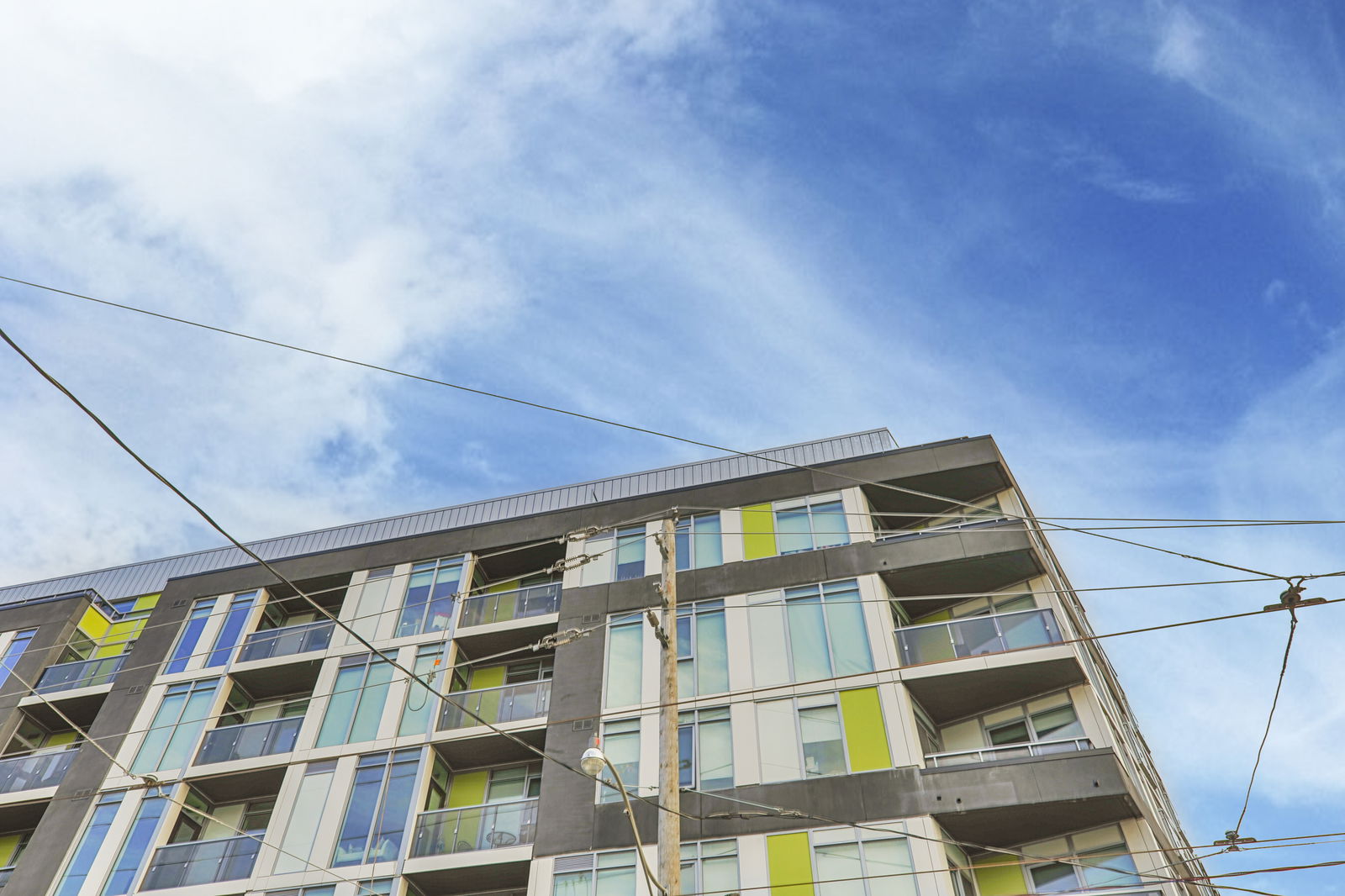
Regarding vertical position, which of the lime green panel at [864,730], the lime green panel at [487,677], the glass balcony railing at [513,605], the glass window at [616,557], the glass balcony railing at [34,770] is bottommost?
the lime green panel at [864,730]

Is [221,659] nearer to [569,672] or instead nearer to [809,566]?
[569,672]

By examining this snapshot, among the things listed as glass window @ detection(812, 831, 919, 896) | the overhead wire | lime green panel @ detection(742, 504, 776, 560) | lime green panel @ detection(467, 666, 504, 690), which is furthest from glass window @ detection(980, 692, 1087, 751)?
the overhead wire

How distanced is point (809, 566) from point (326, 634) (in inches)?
520

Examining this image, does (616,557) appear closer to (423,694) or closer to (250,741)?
(423,694)

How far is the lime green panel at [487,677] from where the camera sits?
83.8 ft

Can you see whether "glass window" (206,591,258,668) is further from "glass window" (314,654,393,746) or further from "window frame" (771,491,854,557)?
"window frame" (771,491,854,557)

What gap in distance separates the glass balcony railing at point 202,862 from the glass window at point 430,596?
608 centimetres

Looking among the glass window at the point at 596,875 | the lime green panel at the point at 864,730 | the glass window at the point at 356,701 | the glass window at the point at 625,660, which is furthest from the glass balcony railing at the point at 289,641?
the lime green panel at the point at 864,730

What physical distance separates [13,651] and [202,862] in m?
12.5

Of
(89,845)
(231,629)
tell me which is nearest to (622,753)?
(89,845)

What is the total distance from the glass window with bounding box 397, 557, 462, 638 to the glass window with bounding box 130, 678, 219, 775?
5427 millimetres

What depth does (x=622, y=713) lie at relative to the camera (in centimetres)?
2197

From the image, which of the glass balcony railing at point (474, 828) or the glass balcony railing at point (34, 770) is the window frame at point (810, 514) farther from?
the glass balcony railing at point (34, 770)

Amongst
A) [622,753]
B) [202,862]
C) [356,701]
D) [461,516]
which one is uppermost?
[461,516]
